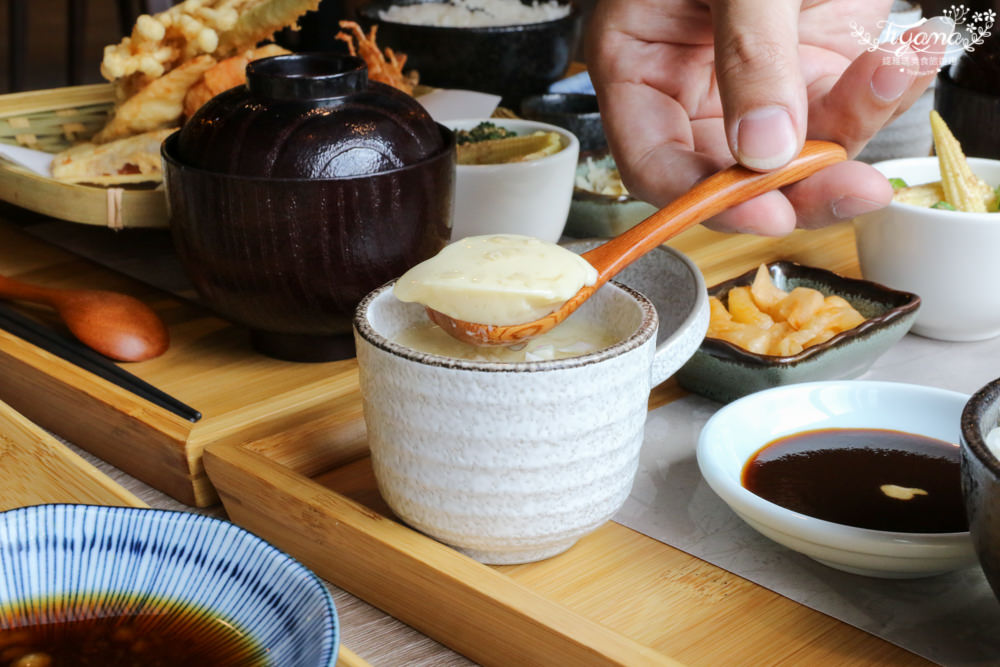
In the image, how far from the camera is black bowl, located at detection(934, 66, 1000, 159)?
59.9 inches

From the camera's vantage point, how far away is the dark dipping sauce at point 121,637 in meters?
0.67

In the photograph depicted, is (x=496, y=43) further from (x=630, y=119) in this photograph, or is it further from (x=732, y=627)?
(x=732, y=627)

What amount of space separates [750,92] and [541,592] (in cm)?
50

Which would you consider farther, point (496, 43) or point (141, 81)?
point (496, 43)

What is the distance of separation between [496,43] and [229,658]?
1.47m

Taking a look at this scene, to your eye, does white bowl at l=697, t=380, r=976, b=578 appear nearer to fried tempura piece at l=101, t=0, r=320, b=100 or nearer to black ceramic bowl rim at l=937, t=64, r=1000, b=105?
black ceramic bowl rim at l=937, t=64, r=1000, b=105

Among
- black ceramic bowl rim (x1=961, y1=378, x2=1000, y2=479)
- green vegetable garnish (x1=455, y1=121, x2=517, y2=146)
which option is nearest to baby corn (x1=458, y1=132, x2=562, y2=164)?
green vegetable garnish (x1=455, y1=121, x2=517, y2=146)

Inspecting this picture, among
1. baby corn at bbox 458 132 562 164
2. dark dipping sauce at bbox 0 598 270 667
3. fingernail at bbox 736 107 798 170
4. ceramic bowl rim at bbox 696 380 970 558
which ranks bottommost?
dark dipping sauce at bbox 0 598 270 667

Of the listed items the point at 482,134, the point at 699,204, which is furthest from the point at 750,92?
the point at 482,134

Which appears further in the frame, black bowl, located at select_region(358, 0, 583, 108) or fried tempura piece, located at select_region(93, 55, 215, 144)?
black bowl, located at select_region(358, 0, 583, 108)

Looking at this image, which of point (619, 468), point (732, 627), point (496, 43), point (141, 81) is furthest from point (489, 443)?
point (496, 43)

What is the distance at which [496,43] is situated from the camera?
1.93 meters

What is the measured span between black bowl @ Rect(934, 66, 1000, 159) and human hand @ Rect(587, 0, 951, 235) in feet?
0.68

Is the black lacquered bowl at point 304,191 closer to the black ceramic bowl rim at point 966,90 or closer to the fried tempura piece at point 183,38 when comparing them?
the fried tempura piece at point 183,38
